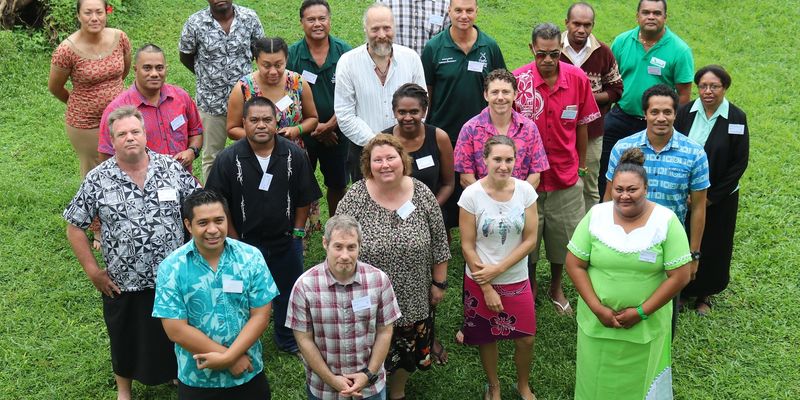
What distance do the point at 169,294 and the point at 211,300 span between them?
21cm

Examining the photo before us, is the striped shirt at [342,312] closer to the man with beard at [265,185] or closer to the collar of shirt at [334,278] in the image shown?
the collar of shirt at [334,278]

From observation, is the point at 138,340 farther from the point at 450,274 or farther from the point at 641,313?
the point at 641,313

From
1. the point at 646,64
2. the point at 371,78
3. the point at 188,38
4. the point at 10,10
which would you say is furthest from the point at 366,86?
the point at 10,10

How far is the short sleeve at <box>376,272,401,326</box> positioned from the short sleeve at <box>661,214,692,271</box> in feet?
4.87

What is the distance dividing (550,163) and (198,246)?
275 centimetres

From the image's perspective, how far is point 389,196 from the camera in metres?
4.74

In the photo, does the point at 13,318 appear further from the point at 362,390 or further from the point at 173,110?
the point at 362,390

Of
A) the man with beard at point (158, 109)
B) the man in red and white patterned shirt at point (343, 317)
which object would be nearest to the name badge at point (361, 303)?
the man in red and white patterned shirt at point (343, 317)

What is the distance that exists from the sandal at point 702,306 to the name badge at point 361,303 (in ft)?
10.7

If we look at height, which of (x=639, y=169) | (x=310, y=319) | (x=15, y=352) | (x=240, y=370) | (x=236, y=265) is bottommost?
(x=15, y=352)

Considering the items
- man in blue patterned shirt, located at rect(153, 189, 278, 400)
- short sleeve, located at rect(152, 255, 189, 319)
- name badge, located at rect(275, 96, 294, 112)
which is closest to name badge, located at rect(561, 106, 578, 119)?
name badge, located at rect(275, 96, 294, 112)

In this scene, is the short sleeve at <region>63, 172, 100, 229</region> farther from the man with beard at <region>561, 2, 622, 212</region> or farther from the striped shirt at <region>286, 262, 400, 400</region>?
the man with beard at <region>561, 2, 622, 212</region>

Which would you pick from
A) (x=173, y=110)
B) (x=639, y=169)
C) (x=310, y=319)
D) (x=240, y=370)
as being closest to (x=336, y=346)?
(x=310, y=319)

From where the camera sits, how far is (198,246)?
4.11 m
